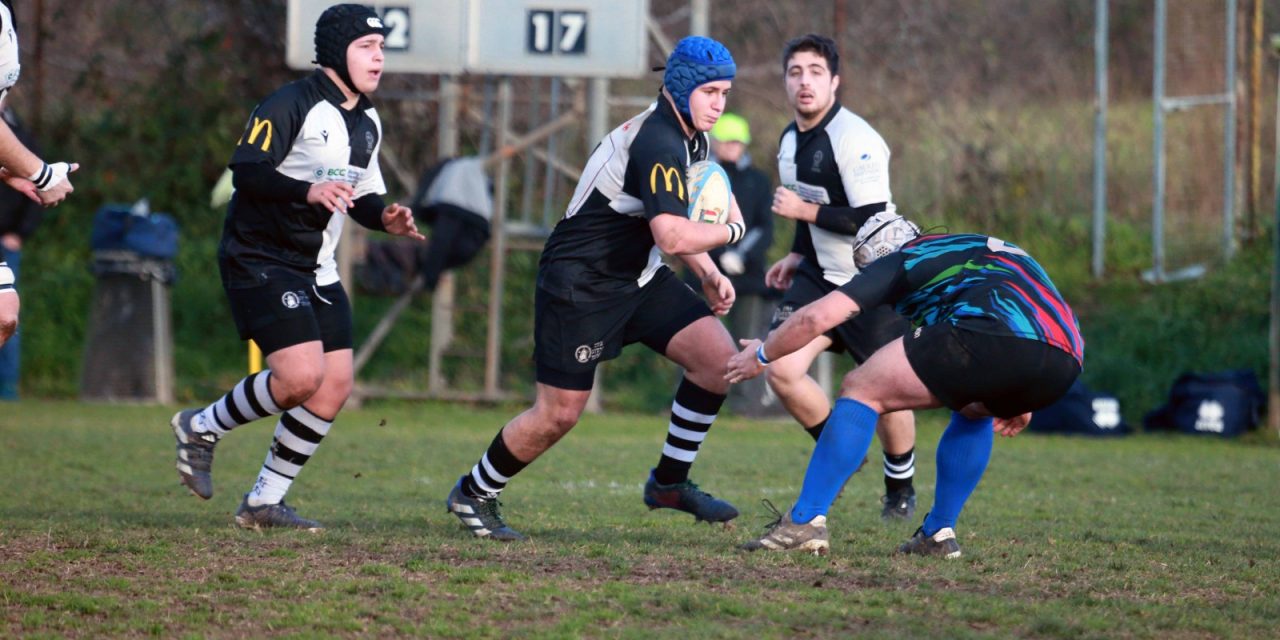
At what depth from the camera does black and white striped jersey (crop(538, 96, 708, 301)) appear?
6277 mm

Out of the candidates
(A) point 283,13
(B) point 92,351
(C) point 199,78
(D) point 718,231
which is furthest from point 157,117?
(D) point 718,231

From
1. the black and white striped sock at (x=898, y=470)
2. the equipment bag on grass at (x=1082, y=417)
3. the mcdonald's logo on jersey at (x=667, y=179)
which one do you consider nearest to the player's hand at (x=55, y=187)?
the mcdonald's logo on jersey at (x=667, y=179)

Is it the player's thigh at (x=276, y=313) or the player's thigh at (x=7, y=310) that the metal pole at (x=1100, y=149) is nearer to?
the player's thigh at (x=276, y=313)

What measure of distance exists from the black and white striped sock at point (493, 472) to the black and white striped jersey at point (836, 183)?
1875 mm

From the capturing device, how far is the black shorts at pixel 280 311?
258 inches

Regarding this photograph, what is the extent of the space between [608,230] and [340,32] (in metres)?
1.43

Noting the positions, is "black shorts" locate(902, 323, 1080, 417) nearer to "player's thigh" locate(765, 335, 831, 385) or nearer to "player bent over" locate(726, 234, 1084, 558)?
"player bent over" locate(726, 234, 1084, 558)

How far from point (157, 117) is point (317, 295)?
40.7 ft

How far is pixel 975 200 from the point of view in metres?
16.8

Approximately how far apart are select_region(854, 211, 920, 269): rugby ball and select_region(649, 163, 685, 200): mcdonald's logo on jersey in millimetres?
706

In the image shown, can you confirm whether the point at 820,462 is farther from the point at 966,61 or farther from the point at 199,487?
the point at 966,61

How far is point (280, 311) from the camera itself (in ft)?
21.5

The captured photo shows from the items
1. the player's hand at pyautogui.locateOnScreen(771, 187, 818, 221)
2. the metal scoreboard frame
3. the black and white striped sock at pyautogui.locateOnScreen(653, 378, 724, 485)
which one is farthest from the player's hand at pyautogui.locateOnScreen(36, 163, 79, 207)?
the metal scoreboard frame

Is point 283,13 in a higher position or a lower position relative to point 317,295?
higher
